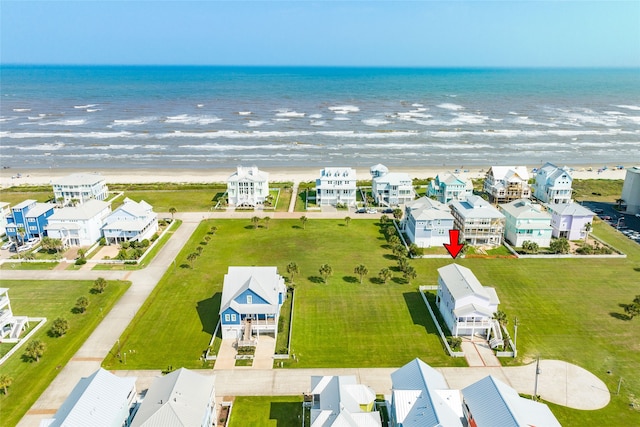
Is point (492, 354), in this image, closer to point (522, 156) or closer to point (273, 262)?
point (273, 262)

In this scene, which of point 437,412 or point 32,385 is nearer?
point 437,412

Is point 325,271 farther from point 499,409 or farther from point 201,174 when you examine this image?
point 201,174

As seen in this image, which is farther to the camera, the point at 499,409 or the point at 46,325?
the point at 46,325

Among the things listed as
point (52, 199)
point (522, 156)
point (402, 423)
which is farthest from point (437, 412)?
point (522, 156)

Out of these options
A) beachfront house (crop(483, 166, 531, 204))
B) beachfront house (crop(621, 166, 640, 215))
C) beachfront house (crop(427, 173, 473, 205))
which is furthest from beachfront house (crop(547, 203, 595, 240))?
beachfront house (crop(621, 166, 640, 215))

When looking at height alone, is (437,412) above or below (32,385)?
above

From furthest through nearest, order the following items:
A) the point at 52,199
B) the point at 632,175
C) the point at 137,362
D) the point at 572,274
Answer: the point at 52,199 < the point at 632,175 < the point at 572,274 < the point at 137,362

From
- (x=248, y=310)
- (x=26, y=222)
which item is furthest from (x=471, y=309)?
(x=26, y=222)
